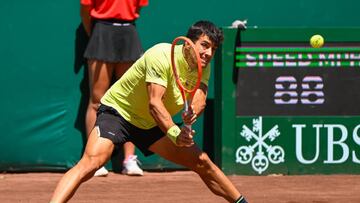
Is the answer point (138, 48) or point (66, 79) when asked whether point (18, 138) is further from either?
point (138, 48)

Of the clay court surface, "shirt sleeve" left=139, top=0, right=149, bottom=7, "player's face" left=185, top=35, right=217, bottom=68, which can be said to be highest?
"shirt sleeve" left=139, top=0, right=149, bottom=7

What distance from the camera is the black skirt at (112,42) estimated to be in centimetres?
872

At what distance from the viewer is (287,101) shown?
29.1 ft

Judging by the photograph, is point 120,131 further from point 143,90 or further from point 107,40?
point 107,40

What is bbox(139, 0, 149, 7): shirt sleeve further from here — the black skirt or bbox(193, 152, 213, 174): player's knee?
bbox(193, 152, 213, 174): player's knee

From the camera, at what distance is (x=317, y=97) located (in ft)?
29.2

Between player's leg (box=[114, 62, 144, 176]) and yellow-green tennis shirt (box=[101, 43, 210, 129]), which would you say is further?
player's leg (box=[114, 62, 144, 176])

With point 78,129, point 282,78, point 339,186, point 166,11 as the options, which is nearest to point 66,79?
point 78,129

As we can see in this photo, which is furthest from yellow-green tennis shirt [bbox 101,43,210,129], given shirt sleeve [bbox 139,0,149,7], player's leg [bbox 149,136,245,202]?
shirt sleeve [bbox 139,0,149,7]

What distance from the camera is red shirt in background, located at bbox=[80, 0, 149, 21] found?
8695 millimetres

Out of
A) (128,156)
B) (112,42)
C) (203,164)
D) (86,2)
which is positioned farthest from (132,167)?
(203,164)

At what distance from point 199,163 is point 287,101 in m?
2.80

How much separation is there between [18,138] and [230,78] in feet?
6.50

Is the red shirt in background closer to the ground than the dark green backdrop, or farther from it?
farther from it
